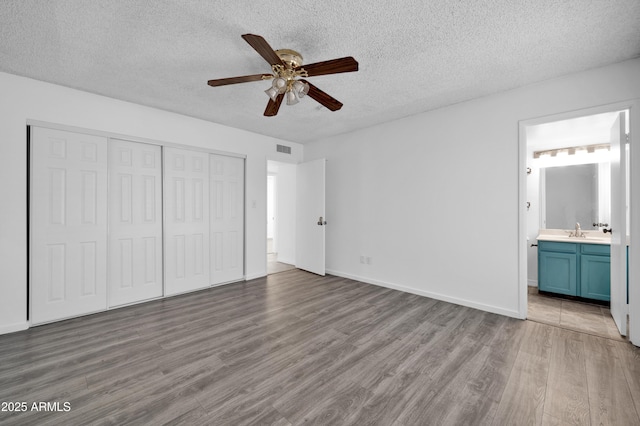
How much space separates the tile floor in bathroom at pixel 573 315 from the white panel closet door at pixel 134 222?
4946 millimetres

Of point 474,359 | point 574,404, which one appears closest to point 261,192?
point 474,359

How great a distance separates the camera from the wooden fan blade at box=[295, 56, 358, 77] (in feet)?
6.25

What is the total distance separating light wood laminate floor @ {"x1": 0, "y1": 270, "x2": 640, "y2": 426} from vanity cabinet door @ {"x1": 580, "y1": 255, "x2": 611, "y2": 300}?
4.36 ft

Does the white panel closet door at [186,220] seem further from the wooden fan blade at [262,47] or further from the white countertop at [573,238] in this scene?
the white countertop at [573,238]

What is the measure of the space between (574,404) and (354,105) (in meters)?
3.51

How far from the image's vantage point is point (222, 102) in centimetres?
Answer: 344

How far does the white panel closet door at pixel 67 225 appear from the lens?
9.40 ft

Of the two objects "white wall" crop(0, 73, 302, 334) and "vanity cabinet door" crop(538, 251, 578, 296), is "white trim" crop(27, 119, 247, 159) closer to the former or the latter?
"white wall" crop(0, 73, 302, 334)

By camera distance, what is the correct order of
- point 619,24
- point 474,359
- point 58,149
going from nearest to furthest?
point 619,24, point 474,359, point 58,149

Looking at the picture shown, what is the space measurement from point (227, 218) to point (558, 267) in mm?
5184

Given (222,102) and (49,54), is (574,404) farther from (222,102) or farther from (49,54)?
(49,54)

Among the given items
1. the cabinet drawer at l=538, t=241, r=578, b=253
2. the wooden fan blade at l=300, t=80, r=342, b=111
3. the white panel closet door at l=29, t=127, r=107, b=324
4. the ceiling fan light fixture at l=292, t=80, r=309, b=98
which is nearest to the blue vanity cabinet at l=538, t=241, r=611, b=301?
the cabinet drawer at l=538, t=241, r=578, b=253

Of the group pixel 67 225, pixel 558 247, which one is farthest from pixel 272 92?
pixel 558 247

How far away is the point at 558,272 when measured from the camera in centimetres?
376
